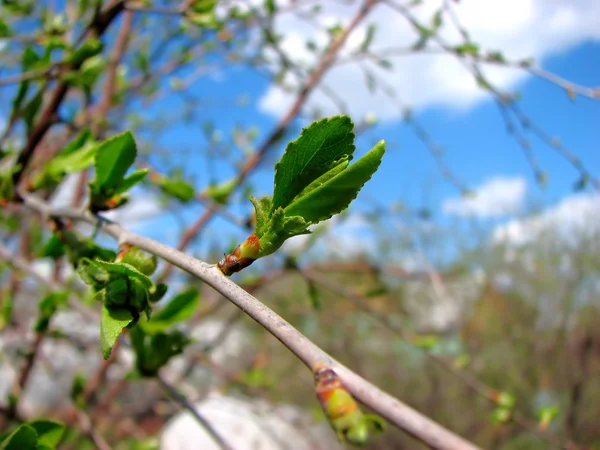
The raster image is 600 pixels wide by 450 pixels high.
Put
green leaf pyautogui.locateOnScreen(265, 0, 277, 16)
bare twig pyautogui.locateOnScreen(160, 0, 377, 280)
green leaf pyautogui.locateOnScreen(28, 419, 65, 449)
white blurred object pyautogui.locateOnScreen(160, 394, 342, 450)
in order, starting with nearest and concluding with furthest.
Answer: green leaf pyautogui.locateOnScreen(28, 419, 65, 449), green leaf pyautogui.locateOnScreen(265, 0, 277, 16), bare twig pyautogui.locateOnScreen(160, 0, 377, 280), white blurred object pyautogui.locateOnScreen(160, 394, 342, 450)

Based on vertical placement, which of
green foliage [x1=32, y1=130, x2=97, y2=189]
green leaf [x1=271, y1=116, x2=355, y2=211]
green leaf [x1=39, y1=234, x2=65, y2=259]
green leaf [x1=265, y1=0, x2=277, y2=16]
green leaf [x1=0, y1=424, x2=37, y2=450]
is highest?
green leaf [x1=265, y1=0, x2=277, y2=16]

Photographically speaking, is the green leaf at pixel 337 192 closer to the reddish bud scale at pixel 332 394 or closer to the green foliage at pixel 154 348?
the reddish bud scale at pixel 332 394

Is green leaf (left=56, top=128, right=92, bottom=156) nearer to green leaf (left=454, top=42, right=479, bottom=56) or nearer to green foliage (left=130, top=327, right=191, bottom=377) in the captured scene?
green foliage (left=130, top=327, right=191, bottom=377)

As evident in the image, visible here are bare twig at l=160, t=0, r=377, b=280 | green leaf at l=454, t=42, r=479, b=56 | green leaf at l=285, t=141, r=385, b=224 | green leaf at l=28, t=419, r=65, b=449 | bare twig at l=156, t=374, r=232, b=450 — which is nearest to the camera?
green leaf at l=285, t=141, r=385, b=224

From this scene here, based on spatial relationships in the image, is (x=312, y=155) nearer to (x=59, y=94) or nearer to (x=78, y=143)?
(x=78, y=143)

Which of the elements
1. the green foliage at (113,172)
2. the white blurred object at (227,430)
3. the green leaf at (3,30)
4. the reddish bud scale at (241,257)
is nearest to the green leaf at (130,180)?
the green foliage at (113,172)

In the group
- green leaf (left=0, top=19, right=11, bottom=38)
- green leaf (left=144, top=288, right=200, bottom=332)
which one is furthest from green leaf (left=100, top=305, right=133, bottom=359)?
green leaf (left=0, top=19, right=11, bottom=38)

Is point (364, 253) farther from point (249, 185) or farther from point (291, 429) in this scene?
point (249, 185)
